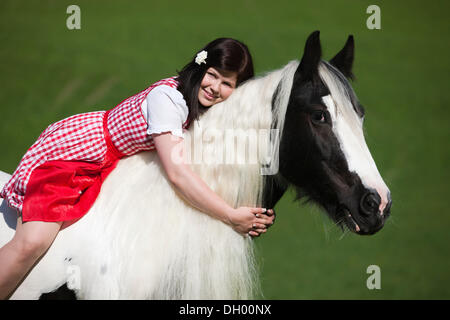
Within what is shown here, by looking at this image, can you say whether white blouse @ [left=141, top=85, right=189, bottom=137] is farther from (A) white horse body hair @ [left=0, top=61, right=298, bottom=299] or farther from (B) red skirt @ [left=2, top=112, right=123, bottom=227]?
(B) red skirt @ [left=2, top=112, right=123, bottom=227]

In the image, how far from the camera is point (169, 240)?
6.97 ft

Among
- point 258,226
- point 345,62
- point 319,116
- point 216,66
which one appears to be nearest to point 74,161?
point 216,66

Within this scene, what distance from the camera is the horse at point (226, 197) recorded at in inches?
80.7

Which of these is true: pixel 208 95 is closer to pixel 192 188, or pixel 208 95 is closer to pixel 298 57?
pixel 192 188

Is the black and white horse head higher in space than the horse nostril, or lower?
higher

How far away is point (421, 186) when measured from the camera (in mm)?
8914

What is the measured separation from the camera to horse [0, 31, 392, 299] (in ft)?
6.72

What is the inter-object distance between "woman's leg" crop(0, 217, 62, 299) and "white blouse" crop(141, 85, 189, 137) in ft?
2.08

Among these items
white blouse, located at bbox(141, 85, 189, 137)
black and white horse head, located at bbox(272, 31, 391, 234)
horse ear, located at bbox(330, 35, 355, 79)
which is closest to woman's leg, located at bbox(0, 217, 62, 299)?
white blouse, located at bbox(141, 85, 189, 137)

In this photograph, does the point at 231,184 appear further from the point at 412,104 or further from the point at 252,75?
the point at 412,104

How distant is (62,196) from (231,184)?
0.77 metres

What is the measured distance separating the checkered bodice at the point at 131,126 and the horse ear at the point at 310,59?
0.60 m

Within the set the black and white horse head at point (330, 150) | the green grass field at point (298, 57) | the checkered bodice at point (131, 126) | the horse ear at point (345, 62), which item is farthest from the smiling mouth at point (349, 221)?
the green grass field at point (298, 57)

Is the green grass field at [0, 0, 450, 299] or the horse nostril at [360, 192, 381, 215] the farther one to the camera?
the green grass field at [0, 0, 450, 299]
